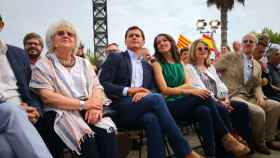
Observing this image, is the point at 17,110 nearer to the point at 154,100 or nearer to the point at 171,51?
the point at 154,100

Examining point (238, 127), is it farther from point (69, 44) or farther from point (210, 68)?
point (69, 44)

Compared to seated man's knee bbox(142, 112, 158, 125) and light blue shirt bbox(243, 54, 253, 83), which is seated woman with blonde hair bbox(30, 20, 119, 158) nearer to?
seated man's knee bbox(142, 112, 158, 125)

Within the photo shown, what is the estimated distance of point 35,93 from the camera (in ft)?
11.9

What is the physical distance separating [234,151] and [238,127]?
0.79m

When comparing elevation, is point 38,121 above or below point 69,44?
below

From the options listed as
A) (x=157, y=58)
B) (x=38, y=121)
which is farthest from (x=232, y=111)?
(x=38, y=121)

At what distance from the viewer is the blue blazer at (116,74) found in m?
4.20

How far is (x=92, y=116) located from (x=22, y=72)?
739 millimetres

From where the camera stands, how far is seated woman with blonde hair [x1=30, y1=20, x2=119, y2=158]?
336 centimetres

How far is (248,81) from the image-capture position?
19.4ft

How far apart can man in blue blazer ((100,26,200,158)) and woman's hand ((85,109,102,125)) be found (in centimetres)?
50

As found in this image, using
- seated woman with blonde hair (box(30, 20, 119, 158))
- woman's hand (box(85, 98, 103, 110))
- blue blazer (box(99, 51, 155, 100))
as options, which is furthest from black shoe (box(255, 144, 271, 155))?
woman's hand (box(85, 98, 103, 110))

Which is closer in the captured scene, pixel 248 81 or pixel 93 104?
pixel 93 104

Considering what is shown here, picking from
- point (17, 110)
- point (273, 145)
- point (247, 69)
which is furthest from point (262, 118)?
point (17, 110)
